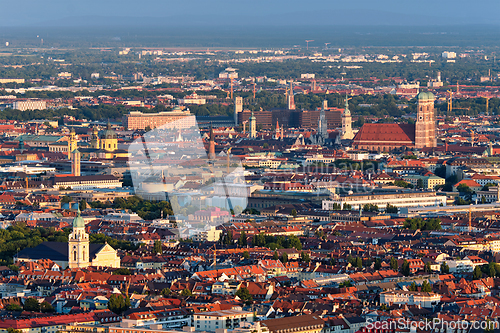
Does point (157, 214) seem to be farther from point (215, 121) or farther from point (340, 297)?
point (215, 121)

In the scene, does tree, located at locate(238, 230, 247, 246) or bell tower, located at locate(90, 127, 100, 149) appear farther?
bell tower, located at locate(90, 127, 100, 149)

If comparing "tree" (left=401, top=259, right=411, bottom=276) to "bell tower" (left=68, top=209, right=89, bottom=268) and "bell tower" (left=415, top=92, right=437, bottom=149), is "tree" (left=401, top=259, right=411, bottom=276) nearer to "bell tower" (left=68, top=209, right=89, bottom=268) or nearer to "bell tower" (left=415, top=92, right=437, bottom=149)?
"bell tower" (left=68, top=209, right=89, bottom=268)

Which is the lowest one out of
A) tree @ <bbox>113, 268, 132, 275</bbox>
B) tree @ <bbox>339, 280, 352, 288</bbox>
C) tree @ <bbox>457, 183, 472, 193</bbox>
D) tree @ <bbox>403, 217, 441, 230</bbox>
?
tree @ <bbox>457, 183, 472, 193</bbox>

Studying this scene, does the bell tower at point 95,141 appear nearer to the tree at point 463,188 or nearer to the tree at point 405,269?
the tree at point 463,188

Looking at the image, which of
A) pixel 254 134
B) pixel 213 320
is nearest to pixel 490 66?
pixel 254 134

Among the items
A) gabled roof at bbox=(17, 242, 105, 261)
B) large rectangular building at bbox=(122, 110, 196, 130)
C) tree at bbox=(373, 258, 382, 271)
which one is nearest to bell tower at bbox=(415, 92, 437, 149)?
large rectangular building at bbox=(122, 110, 196, 130)

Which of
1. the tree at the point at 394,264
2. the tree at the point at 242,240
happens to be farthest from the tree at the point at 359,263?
the tree at the point at 242,240
